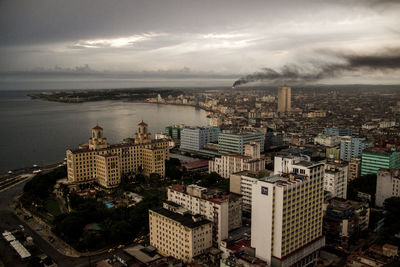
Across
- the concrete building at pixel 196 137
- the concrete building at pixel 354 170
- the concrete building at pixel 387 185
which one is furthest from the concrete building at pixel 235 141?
the concrete building at pixel 387 185

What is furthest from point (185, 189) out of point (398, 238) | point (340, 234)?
point (398, 238)

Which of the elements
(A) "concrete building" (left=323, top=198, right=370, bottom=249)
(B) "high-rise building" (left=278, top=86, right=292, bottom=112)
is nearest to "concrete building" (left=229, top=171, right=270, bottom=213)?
(A) "concrete building" (left=323, top=198, right=370, bottom=249)

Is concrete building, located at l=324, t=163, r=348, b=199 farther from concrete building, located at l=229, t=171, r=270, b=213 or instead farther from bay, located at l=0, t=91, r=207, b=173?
bay, located at l=0, t=91, r=207, b=173

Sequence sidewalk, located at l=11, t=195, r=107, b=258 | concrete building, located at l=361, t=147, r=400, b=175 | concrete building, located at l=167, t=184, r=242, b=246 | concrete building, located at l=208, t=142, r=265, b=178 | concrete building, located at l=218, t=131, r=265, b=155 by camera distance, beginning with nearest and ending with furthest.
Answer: concrete building, located at l=167, t=184, r=242, b=246, sidewalk, located at l=11, t=195, r=107, b=258, concrete building, located at l=361, t=147, r=400, b=175, concrete building, located at l=208, t=142, r=265, b=178, concrete building, located at l=218, t=131, r=265, b=155

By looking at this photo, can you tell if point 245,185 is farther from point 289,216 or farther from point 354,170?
point 354,170

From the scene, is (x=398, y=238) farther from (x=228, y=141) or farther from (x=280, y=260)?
(x=228, y=141)

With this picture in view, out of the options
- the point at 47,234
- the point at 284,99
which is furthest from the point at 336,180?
the point at 284,99
